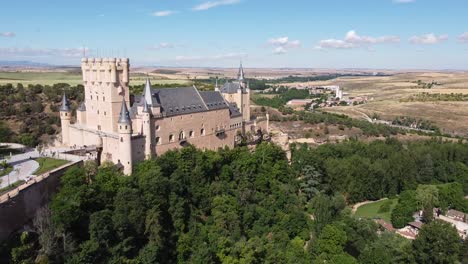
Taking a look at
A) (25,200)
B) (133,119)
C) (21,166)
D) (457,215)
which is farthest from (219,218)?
(457,215)

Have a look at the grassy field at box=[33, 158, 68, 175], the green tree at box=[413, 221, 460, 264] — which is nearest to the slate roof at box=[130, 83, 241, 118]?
the grassy field at box=[33, 158, 68, 175]

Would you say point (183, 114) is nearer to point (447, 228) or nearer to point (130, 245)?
point (130, 245)

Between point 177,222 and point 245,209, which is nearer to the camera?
point 177,222

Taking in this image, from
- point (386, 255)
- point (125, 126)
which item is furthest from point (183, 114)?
point (386, 255)

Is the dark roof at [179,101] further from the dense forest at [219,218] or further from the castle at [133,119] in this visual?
the dense forest at [219,218]

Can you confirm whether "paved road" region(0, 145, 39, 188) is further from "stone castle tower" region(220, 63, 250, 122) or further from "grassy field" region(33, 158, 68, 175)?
"stone castle tower" region(220, 63, 250, 122)

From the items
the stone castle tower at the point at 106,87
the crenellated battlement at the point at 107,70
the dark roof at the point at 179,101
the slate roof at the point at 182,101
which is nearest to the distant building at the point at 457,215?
the slate roof at the point at 182,101

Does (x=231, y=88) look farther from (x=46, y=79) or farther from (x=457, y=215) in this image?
(x=46, y=79)
